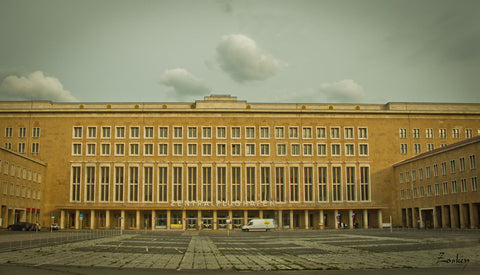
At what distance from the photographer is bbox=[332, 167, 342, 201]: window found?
90.4 m

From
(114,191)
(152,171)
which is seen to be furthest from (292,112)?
(114,191)

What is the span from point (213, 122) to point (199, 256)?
63179 millimetres

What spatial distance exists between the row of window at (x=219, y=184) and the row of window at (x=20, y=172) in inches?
249

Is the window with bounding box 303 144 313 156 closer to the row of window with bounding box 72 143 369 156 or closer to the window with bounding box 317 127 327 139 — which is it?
the row of window with bounding box 72 143 369 156

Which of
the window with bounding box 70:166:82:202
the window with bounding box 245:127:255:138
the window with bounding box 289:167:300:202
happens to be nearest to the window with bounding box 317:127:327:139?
the window with bounding box 289:167:300:202

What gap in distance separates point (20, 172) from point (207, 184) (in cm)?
3190

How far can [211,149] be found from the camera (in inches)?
3588

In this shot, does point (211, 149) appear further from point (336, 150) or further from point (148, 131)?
point (336, 150)

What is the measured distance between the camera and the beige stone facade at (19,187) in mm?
73887

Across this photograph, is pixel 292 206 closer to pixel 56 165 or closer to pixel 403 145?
pixel 403 145

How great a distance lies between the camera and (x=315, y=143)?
9200 centimetres

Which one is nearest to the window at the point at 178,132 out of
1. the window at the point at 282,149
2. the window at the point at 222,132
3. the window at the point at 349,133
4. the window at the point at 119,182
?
the window at the point at 222,132

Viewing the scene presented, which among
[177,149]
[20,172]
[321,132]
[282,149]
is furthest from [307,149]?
[20,172]

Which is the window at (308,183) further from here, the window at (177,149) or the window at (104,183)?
the window at (104,183)
